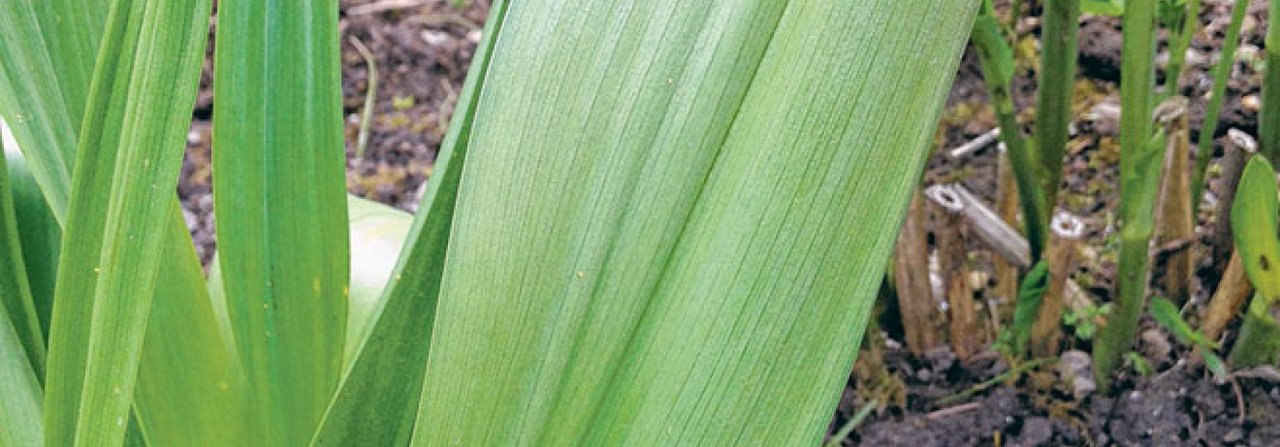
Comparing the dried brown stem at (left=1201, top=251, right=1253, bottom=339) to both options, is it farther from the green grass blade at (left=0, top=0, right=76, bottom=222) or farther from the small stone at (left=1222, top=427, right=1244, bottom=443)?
the green grass blade at (left=0, top=0, right=76, bottom=222)

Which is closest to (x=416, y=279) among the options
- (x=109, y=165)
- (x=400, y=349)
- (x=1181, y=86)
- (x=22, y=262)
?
(x=400, y=349)

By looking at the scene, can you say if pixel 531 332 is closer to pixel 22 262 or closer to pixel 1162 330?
pixel 22 262

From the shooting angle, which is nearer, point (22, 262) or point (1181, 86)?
point (22, 262)

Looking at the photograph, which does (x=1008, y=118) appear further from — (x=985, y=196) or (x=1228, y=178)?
(x=985, y=196)

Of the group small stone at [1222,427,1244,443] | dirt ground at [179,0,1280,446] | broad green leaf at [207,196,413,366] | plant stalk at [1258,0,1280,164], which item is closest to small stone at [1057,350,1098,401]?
dirt ground at [179,0,1280,446]

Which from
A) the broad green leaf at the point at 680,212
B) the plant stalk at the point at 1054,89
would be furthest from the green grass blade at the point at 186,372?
the plant stalk at the point at 1054,89

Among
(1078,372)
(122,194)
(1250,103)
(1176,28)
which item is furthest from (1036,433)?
(122,194)
